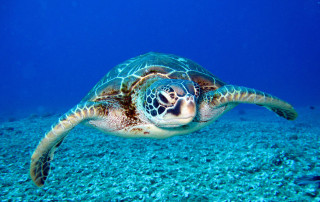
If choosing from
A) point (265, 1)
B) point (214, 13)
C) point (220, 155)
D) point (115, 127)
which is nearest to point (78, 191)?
point (115, 127)

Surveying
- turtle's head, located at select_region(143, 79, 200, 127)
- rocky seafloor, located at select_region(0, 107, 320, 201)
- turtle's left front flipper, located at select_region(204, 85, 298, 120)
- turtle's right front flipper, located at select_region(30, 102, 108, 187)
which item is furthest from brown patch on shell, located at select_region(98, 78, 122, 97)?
turtle's left front flipper, located at select_region(204, 85, 298, 120)

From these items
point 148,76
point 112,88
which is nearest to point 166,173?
point 148,76

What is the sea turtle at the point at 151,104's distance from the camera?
2244 millimetres

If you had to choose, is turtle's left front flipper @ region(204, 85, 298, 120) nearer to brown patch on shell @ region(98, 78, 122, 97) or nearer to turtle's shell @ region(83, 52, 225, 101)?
turtle's shell @ region(83, 52, 225, 101)

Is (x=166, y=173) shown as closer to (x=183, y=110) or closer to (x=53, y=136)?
(x=183, y=110)

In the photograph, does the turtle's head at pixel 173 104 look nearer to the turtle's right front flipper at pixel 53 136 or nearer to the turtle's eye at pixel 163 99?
the turtle's eye at pixel 163 99

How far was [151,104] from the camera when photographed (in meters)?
2.44

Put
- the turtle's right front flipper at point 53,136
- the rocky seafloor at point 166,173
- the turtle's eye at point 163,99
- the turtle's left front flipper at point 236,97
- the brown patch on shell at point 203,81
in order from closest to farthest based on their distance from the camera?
the rocky seafloor at point 166,173
the turtle's eye at point 163,99
the turtle's right front flipper at point 53,136
the turtle's left front flipper at point 236,97
the brown patch on shell at point 203,81

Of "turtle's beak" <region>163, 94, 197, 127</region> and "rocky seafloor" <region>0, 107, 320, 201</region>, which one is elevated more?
"turtle's beak" <region>163, 94, 197, 127</region>

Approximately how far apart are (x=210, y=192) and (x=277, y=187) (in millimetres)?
846

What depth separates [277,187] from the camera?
83.8 inches

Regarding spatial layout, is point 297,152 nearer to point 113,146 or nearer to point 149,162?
point 149,162

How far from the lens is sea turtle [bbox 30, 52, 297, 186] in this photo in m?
2.24

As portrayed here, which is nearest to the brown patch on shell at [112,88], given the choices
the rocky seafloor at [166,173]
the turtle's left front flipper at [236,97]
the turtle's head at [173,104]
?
the turtle's head at [173,104]
